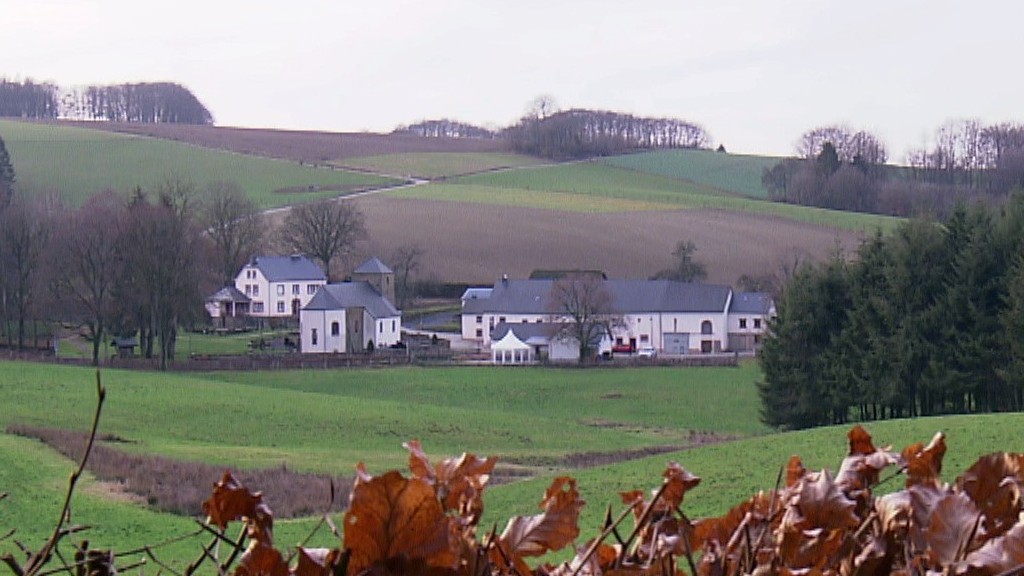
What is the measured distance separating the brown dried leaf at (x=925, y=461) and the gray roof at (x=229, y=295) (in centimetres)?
7567

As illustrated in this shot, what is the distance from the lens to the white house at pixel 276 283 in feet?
258

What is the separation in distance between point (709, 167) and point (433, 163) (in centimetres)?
2527

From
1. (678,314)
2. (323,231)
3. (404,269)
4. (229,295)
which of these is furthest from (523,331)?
(323,231)

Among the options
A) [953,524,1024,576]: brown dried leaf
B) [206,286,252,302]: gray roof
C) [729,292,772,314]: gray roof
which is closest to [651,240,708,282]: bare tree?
[729,292,772,314]: gray roof

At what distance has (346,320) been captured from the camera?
222 ft

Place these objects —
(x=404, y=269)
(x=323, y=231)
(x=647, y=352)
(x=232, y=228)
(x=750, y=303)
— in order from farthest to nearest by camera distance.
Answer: (x=323, y=231)
(x=404, y=269)
(x=232, y=228)
(x=750, y=303)
(x=647, y=352)

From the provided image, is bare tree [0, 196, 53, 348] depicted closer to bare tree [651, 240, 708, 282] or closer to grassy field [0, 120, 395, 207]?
grassy field [0, 120, 395, 207]

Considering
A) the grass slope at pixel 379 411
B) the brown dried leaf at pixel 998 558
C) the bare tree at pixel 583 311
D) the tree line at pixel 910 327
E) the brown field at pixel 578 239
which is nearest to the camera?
the brown dried leaf at pixel 998 558

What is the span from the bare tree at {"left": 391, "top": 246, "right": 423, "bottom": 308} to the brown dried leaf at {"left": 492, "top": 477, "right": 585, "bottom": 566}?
7884cm

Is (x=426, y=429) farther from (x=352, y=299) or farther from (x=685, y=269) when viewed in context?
(x=685, y=269)

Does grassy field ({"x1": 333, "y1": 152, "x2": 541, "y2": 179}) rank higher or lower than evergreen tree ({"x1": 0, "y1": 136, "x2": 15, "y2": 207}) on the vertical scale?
higher

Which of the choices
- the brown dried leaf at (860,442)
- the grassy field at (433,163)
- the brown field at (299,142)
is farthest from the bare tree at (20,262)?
the brown dried leaf at (860,442)

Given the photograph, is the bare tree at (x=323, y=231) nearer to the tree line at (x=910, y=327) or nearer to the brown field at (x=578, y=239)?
the brown field at (x=578, y=239)

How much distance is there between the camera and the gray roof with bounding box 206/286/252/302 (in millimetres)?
76531
